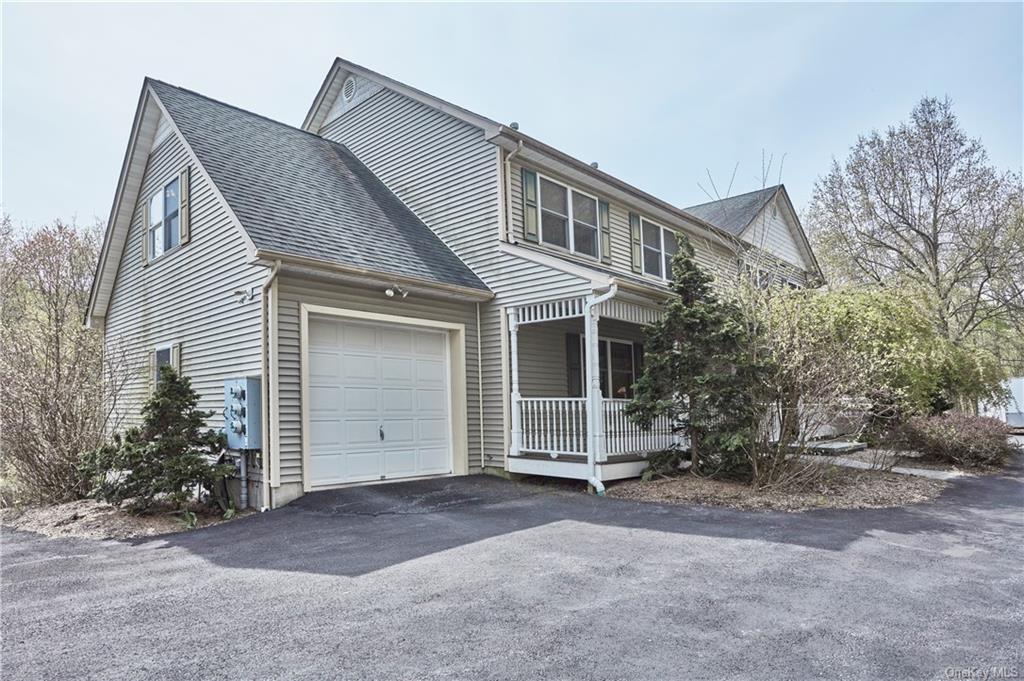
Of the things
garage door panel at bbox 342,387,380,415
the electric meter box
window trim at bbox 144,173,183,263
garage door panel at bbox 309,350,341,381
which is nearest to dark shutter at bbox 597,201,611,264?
garage door panel at bbox 342,387,380,415

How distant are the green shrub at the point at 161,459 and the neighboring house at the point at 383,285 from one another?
2.51 feet

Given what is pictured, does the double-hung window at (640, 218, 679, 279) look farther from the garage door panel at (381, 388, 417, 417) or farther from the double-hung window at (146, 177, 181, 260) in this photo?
the double-hung window at (146, 177, 181, 260)

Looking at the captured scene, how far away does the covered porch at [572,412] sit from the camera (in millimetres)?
9234

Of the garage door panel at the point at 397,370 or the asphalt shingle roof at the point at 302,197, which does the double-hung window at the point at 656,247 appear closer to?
the asphalt shingle roof at the point at 302,197

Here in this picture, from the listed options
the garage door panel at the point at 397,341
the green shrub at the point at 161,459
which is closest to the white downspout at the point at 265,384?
the green shrub at the point at 161,459

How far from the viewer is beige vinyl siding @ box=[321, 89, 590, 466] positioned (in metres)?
10.4

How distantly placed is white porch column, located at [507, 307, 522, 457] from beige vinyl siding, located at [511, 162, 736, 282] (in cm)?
153

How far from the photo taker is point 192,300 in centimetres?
1009

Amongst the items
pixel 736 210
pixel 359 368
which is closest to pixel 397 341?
pixel 359 368

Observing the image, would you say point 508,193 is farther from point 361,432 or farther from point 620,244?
point 361,432

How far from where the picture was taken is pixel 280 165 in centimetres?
1093

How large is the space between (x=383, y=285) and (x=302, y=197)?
89.3 inches

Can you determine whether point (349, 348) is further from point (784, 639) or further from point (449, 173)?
point (784, 639)

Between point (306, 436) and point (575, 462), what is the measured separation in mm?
3839
